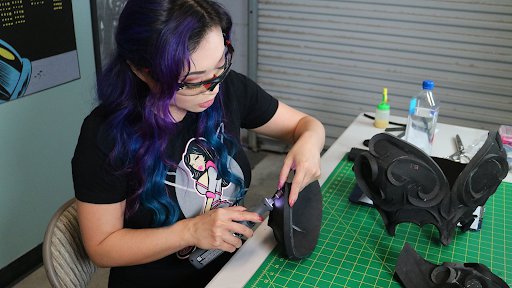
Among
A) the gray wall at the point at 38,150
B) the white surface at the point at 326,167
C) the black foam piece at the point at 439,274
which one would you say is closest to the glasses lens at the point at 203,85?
the white surface at the point at 326,167

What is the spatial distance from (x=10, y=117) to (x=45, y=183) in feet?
1.35

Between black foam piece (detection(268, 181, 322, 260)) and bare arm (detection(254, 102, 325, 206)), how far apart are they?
0.03 meters

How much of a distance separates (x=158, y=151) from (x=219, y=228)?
0.86 ft

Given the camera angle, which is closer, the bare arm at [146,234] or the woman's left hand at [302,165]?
the bare arm at [146,234]

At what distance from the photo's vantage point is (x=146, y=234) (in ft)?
3.80

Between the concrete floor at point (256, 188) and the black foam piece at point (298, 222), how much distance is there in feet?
4.75

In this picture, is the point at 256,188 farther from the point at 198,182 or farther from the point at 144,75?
the point at 144,75

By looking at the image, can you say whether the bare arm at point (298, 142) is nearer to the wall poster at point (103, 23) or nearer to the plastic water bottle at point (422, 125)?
the plastic water bottle at point (422, 125)

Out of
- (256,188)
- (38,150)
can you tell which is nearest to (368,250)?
(38,150)

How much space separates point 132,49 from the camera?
42.8 inches

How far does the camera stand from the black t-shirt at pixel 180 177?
1.14 m

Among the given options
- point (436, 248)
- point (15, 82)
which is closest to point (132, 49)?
point (436, 248)

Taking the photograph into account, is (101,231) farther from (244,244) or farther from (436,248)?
(436,248)

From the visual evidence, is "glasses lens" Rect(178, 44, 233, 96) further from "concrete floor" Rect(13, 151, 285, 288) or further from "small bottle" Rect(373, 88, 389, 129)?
"concrete floor" Rect(13, 151, 285, 288)
